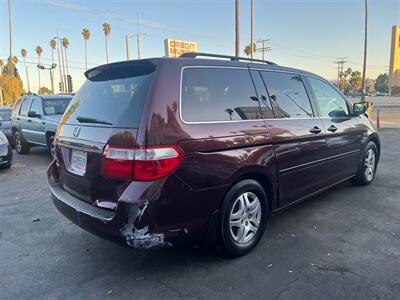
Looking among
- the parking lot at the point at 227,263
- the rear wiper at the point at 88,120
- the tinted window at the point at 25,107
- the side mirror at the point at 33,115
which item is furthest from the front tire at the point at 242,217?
the tinted window at the point at 25,107

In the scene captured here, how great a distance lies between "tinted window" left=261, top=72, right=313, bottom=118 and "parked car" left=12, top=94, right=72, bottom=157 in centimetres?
588

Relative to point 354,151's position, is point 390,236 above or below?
below

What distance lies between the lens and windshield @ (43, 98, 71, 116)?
28.2 ft

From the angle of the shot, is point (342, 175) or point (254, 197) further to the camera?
point (342, 175)

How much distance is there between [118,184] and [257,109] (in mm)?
1634

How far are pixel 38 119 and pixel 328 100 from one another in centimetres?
738

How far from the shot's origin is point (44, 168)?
7805 mm

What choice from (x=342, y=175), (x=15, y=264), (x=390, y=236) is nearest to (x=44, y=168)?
(x=15, y=264)

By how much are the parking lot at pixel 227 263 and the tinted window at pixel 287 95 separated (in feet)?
4.52

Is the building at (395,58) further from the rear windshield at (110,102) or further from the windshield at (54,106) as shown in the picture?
the rear windshield at (110,102)

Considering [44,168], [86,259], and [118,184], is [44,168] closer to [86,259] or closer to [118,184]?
[86,259]

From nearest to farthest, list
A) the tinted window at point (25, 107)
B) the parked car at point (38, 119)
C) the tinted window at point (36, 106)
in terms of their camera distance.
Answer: the parked car at point (38, 119)
the tinted window at point (36, 106)
the tinted window at point (25, 107)

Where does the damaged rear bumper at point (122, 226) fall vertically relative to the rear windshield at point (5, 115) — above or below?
below

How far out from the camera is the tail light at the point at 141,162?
2424 mm
